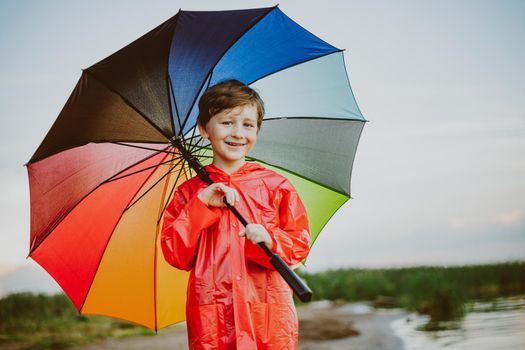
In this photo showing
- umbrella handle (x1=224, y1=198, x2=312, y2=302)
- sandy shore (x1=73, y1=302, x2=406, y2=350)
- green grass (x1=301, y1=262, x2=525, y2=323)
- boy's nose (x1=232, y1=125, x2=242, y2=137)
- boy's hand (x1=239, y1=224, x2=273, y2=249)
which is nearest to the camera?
umbrella handle (x1=224, y1=198, x2=312, y2=302)

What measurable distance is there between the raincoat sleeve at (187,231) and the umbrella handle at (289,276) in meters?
0.16

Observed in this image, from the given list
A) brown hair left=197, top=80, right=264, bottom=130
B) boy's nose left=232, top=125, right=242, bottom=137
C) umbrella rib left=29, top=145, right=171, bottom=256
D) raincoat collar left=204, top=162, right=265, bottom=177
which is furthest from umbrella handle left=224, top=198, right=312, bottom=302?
umbrella rib left=29, top=145, right=171, bottom=256

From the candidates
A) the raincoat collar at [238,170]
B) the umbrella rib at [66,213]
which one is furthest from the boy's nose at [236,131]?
the umbrella rib at [66,213]

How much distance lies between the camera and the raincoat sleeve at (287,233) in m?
2.47

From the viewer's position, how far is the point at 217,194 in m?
2.55

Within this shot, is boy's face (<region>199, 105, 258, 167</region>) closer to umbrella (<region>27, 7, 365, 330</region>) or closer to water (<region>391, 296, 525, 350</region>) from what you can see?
umbrella (<region>27, 7, 365, 330</region>)

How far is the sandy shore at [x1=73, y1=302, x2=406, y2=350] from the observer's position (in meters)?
6.54

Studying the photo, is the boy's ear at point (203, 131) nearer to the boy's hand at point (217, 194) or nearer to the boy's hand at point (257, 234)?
the boy's hand at point (217, 194)

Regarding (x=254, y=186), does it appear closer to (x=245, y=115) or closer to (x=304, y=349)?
(x=245, y=115)

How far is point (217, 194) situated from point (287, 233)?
36cm

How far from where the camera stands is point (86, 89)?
2.82 metres

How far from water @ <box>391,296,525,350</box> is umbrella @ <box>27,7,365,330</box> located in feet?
10.4

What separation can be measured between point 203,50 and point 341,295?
297 inches

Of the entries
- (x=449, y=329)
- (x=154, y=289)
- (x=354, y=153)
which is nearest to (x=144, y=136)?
(x=154, y=289)
